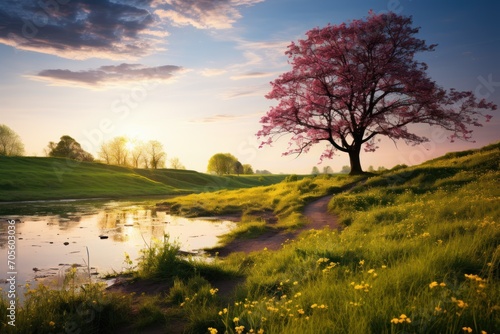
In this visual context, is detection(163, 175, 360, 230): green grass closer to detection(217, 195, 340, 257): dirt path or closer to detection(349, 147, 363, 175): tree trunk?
detection(217, 195, 340, 257): dirt path

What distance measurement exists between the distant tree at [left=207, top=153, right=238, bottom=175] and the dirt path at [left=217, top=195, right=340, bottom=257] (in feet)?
389

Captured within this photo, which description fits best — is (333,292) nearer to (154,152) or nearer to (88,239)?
(88,239)

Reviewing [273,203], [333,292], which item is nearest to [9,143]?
[273,203]

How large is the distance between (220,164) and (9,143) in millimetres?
69158

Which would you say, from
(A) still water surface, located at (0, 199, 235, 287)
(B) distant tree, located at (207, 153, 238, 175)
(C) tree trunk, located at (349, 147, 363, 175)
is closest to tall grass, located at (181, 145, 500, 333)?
(A) still water surface, located at (0, 199, 235, 287)

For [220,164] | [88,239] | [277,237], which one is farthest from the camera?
[220,164]

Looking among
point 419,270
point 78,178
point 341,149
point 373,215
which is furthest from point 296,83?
point 78,178

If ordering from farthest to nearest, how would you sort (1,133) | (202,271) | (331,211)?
(1,133) < (331,211) < (202,271)

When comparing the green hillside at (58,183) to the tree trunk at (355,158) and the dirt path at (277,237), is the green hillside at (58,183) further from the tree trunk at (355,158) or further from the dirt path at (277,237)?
the tree trunk at (355,158)

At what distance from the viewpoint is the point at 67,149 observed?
9688 centimetres

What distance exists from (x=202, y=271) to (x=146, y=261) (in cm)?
215

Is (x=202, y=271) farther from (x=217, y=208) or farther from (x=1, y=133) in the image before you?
(x=1, y=133)

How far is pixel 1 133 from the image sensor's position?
3935 inches

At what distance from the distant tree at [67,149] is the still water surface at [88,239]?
7836 cm
